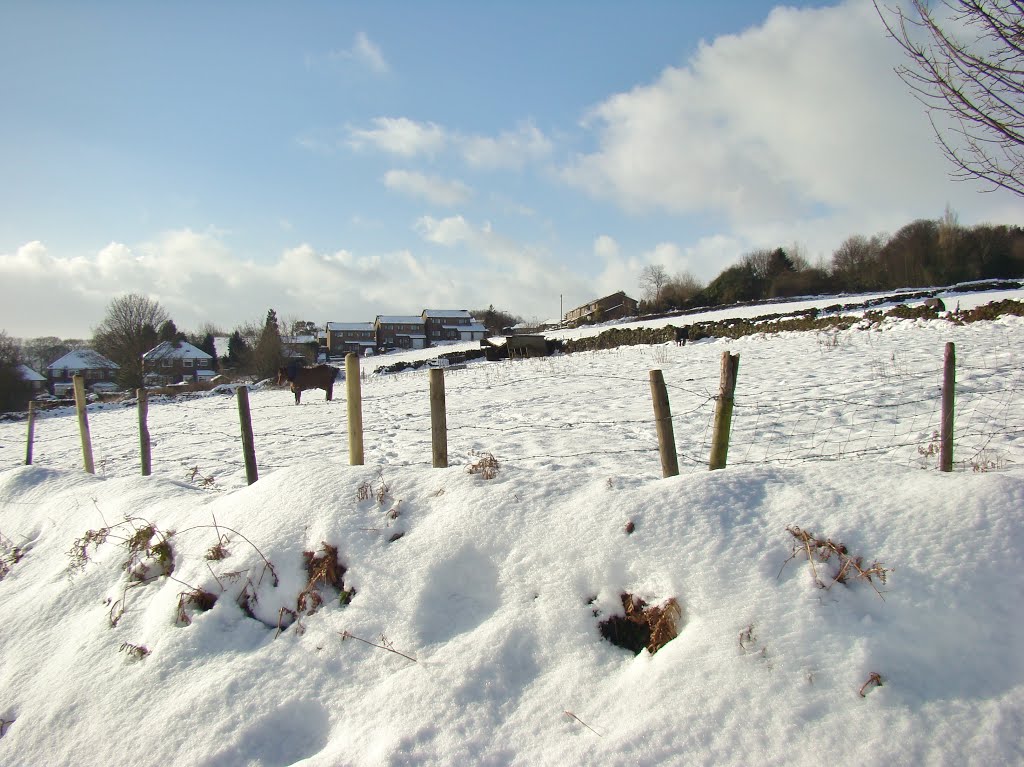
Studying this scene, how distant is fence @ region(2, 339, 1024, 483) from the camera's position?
579 centimetres

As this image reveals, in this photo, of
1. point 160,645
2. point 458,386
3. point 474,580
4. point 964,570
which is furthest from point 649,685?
point 458,386

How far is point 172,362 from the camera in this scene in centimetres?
6269

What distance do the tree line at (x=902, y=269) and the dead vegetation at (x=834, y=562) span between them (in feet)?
132

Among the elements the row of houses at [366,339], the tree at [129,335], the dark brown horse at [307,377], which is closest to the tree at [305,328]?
the row of houses at [366,339]

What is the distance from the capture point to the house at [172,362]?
44.1 meters

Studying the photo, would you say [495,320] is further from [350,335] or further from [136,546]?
[136,546]

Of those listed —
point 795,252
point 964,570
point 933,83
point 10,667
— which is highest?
point 795,252

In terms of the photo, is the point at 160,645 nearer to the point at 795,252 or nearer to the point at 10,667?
the point at 10,667

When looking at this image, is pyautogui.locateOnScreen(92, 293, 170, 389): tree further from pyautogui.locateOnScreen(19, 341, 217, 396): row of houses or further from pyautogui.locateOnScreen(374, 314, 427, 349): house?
pyautogui.locateOnScreen(374, 314, 427, 349): house

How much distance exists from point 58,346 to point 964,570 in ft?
372

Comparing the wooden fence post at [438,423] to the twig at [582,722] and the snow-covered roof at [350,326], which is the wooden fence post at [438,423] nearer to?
the twig at [582,722]

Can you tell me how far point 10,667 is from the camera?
346 centimetres

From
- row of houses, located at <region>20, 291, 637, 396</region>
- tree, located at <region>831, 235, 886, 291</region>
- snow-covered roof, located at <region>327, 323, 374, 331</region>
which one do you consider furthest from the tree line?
snow-covered roof, located at <region>327, 323, 374, 331</region>

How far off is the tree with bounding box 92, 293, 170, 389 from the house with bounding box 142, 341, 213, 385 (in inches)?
30.5
